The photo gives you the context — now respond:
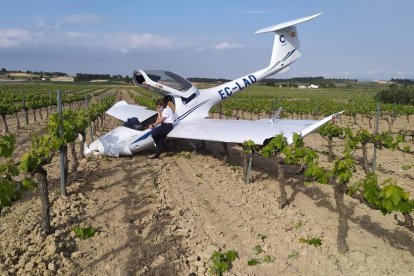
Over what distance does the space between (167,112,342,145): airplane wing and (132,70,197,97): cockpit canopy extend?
3.80 feet

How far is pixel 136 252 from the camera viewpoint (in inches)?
221

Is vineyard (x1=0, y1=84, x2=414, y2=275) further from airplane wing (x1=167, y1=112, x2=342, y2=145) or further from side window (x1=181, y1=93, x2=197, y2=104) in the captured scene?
side window (x1=181, y1=93, x2=197, y2=104)

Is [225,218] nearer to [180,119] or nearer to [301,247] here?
[301,247]

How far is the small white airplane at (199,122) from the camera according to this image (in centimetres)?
959

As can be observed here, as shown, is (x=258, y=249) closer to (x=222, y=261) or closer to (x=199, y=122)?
(x=222, y=261)

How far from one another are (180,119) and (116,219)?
5.90 m

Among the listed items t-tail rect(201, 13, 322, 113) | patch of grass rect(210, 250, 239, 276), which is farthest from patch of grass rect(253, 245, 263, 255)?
t-tail rect(201, 13, 322, 113)

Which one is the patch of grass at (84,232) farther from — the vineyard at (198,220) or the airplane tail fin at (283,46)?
the airplane tail fin at (283,46)

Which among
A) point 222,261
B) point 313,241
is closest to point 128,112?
point 313,241

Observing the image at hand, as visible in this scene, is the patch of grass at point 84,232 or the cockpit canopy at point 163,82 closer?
the patch of grass at point 84,232

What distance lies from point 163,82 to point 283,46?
6162 mm

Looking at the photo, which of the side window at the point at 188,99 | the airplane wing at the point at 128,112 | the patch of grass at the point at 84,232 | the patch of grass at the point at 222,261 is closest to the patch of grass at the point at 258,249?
the patch of grass at the point at 222,261

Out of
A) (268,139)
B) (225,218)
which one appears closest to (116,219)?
(225,218)

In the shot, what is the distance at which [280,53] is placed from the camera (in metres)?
15.8
